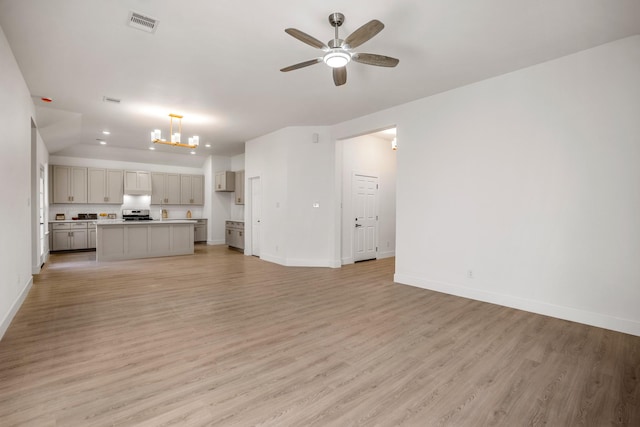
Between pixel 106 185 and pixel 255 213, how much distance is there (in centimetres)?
521

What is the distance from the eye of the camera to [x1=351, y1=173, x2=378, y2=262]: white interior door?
743 cm

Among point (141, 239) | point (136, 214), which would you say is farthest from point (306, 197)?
point (136, 214)

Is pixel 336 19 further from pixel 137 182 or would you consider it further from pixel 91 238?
pixel 91 238

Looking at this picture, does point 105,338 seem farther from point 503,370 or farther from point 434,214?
point 434,214

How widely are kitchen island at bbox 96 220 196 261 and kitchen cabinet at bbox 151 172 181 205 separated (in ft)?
8.46

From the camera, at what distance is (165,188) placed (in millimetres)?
10750

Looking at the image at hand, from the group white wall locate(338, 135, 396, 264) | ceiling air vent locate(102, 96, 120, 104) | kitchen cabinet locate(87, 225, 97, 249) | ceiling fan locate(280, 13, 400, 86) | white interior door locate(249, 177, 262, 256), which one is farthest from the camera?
kitchen cabinet locate(87, 225, 97, 249)

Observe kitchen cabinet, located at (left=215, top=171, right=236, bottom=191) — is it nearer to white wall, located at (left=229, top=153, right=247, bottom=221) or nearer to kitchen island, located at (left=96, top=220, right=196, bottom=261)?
white wall, located at (left=229, top=153, right=247, bottom=221)

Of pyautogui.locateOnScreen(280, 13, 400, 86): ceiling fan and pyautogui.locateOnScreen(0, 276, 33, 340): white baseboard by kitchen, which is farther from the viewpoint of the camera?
pyautogui.locateOnScreen(0, 276, 33, 340): white baseboard by kitchen

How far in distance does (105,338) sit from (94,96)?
4.09 meters

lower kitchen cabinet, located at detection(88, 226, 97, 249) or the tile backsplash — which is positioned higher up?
the tile backsplash

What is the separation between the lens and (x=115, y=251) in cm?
763

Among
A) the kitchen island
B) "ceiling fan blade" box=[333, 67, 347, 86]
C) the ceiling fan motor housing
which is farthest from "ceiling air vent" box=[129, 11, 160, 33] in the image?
the kitchen island

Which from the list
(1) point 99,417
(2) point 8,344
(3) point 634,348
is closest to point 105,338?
(2) point 8,344
